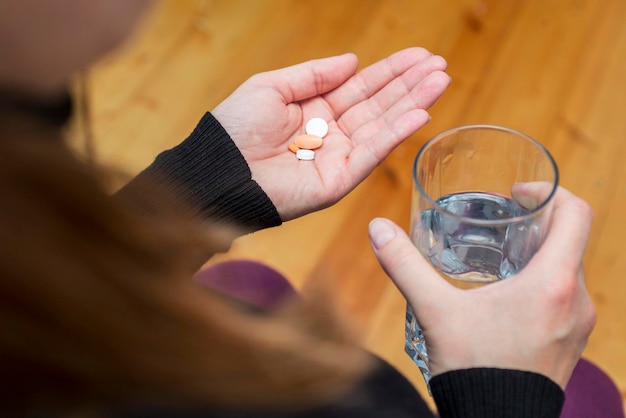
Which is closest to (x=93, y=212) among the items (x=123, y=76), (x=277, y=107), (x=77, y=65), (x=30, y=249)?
(x=30, y=249)

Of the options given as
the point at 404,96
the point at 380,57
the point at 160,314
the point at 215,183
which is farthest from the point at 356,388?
the point at 380,57

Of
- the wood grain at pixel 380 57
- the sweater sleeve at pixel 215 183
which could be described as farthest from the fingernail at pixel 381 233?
the wood grain at pixel 380 57

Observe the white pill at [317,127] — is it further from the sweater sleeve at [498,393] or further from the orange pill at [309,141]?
the sweater sleeve at [498,393]

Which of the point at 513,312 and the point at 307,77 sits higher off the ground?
the point at 307,77

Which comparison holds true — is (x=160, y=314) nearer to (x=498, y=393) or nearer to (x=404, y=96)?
(x=498, y=393)

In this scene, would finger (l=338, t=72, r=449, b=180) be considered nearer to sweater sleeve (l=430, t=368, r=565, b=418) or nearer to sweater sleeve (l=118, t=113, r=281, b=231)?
sweater sleeve (l=118, t=113, r=281, b=231)
